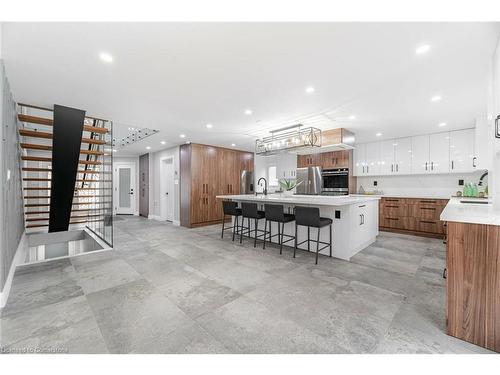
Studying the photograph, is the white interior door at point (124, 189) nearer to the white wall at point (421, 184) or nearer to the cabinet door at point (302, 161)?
the cabinet door at point (302, 161)

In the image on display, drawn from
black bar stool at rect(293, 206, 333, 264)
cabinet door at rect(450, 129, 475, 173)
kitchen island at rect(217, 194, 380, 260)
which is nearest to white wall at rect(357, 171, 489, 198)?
cabinet door at rect(450, 129, 475, 173)

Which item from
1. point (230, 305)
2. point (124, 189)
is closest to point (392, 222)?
point (230, 305)

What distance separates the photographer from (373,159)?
19.6ft

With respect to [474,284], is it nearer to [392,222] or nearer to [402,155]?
[392,222]

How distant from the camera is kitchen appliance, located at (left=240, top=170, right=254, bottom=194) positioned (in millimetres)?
7430

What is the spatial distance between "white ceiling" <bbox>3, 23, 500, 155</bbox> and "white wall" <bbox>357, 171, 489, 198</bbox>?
5.78 ft

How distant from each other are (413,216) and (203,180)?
5631 mm

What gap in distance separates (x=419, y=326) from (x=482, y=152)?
11.6 ft

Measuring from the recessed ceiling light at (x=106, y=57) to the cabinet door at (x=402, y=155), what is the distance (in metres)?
6.41

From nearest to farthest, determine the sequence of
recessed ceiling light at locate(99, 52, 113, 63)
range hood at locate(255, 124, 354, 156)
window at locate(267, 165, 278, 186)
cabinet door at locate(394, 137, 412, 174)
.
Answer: recessed ceiling light at locate(99, 52, 113, 63), range hood at locate(255, 124, 354, 156), cabinet door at locate(394, 137, 412, 174), window at locate(267, 165, 278, 186)

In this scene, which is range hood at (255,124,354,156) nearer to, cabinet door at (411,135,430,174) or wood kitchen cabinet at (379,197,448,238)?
cabinet door at (411,135,430,174)

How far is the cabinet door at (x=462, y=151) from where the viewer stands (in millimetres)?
4645

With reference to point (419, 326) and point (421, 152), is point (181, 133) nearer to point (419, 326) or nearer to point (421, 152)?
point (419, 326)

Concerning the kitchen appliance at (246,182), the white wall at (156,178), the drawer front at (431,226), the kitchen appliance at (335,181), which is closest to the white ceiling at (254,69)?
the kitchen appliance at (335,181)
